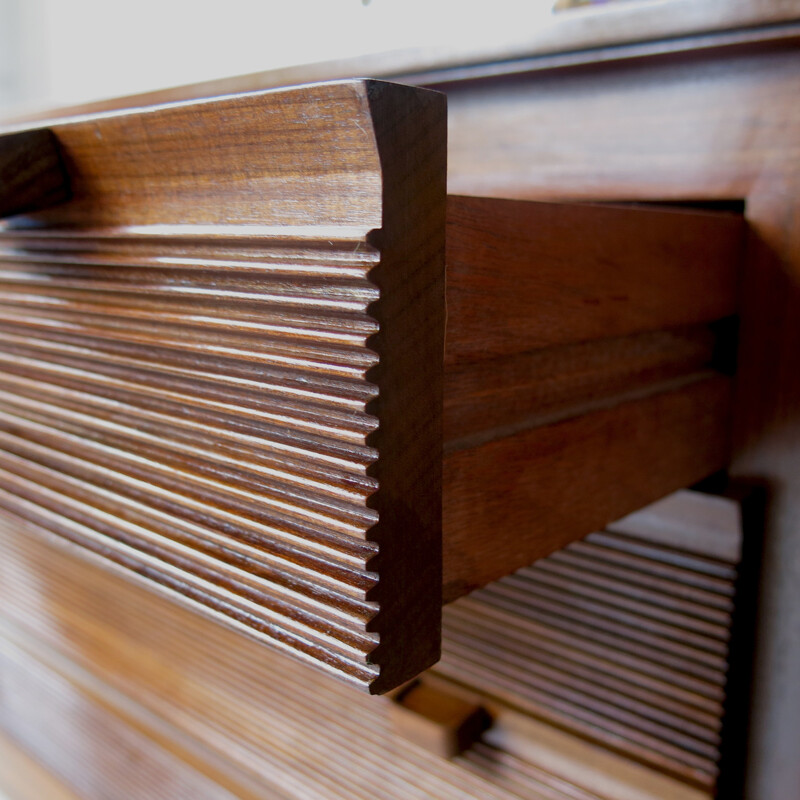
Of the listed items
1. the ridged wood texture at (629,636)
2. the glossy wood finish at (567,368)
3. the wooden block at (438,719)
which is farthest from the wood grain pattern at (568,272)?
the wooden block at (438,719)

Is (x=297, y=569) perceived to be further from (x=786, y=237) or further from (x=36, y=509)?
(x=786, y=237)

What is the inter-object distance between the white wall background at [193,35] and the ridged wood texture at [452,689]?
1.07ft

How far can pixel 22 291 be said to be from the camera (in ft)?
1.06

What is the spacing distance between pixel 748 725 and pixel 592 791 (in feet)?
0.35

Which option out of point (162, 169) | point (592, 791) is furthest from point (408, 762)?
point (162, 169)

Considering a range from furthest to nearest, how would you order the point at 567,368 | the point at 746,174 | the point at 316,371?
1. the point at 746,174
2. the point at 567,368
3. the point at 316,371

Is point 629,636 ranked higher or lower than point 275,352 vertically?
lower

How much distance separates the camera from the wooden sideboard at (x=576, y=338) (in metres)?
0.25

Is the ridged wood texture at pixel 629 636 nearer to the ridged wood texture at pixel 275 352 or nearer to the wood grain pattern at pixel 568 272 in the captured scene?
the wood grain pattern at pixel 568 272

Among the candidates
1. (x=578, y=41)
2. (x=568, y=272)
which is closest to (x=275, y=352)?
(x=568, y=272)

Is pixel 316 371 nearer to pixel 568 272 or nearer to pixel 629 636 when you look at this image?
pixel 568 272

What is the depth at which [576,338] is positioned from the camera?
0.29 m

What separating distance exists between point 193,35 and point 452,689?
3.59 feet

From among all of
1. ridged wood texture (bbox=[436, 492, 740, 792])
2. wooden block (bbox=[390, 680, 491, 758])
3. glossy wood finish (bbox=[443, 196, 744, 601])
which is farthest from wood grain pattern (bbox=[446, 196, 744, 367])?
wooden block (bbox=[390, 680, 491, 758])
